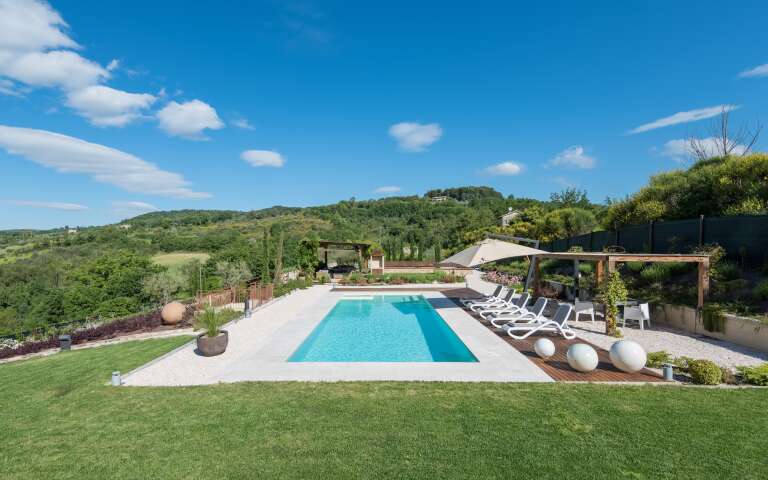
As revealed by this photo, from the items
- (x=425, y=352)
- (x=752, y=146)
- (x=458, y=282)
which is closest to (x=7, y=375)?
(x=425, y=352)

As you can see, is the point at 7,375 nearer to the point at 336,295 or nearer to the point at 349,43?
the point at 336,295

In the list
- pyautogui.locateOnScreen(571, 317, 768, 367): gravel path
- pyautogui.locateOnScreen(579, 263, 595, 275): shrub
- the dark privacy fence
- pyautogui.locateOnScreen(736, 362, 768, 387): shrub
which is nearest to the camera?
pyautogui.locateOnScreen(736, 362, 768, 387): shrub

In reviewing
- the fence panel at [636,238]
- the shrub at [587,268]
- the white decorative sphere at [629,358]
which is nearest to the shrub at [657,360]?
the white decorative sphere at [629,358]

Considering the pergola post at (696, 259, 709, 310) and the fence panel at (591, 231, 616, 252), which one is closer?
the pergola post at (696, 259, 709, 310)

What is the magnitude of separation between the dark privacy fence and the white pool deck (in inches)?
271

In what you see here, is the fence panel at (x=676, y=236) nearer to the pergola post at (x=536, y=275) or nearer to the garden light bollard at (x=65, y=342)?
the pergola post at (x=536, y=275)

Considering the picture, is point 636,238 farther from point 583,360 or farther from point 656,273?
point 583,360

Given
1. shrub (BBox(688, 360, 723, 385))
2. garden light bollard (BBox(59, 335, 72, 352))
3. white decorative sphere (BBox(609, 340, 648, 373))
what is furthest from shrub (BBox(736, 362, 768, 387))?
garden light bollard (BBox(59, 335, 72, 352))

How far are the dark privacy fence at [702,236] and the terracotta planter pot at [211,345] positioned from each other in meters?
12.4

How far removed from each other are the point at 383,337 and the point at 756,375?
260 inches

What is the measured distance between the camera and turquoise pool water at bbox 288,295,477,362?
7172 mm

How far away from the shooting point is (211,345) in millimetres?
6824

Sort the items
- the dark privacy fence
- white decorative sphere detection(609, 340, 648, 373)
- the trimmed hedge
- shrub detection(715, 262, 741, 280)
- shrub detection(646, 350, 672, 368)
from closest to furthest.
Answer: white decorative sphere detection(609, 340, 648, 373)
shrub detection(646, 350, 672, 368)
shrub detection(715, 262, 741, 280)
the dark privacy fence
the trimmed hedge

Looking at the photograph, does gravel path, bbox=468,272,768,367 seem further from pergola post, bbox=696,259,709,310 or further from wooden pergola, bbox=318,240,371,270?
wooden pergola, bbox=318,240,371,270
